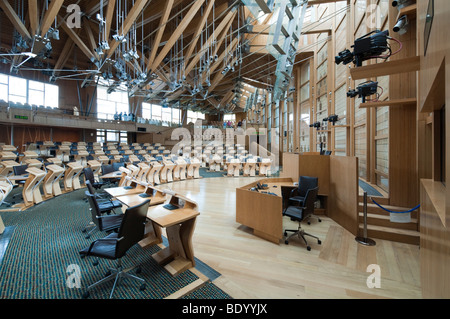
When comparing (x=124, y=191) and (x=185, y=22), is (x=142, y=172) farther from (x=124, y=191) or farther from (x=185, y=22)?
(x=185, y=22)

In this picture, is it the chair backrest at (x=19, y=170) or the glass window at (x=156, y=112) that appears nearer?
the chair backrest at (x=19, y=170)

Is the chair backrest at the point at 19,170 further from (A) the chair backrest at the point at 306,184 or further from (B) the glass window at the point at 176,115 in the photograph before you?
(B) the glass window at the point at 176,115

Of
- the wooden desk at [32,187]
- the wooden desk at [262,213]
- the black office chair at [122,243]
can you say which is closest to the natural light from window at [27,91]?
the wooden desk at [32,187]

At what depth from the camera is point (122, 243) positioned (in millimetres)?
1968

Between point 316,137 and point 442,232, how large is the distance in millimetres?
9465

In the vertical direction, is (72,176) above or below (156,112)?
below

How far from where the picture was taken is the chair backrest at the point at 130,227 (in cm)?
192

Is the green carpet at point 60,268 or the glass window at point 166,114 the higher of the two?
the glass window at point 166,114

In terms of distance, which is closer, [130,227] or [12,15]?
[130,227]

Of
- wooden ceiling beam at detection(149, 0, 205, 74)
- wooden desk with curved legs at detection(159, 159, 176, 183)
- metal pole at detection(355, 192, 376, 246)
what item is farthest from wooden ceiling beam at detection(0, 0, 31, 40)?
metal pole at detection(355, 192, 376, 246)

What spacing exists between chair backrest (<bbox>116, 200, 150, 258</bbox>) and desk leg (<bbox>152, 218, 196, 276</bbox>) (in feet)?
1.80

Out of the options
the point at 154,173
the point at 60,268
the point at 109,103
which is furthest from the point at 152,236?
the point at 109,103

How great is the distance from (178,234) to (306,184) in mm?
3096

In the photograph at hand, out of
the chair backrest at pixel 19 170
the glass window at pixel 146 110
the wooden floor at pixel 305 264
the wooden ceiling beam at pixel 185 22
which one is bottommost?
the wooden floor at pixel 305 264
